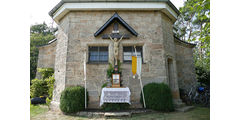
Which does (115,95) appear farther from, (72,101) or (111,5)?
(111,5)

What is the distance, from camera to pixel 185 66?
943cm

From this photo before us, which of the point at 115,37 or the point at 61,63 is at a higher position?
the point at 115,37

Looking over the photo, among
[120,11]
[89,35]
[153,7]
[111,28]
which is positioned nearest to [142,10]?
[153,7]

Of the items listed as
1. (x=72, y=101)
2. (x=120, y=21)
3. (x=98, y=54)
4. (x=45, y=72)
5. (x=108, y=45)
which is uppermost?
(x=120, y=21)

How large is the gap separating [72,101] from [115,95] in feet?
5.57

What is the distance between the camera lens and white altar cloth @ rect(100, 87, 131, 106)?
19.2 ft

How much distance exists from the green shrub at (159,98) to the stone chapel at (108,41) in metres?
0.77

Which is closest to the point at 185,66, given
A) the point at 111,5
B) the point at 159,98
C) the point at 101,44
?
the point at 159,98

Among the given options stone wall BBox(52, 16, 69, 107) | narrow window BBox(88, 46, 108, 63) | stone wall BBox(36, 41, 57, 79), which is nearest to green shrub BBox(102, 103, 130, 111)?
narrow window BBox(88, 46, 108, 63)

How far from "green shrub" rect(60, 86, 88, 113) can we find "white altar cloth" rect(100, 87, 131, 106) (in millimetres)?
872

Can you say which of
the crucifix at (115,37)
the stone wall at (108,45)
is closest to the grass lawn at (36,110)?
the stone wall at (108,45)

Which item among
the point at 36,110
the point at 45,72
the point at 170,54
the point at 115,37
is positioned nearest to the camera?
the point at 115,37

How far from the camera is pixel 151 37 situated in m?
7.30

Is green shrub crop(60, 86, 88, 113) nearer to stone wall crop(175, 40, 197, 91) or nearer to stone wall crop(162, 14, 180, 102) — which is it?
stone wall crop(162, 14, 180, 102)
